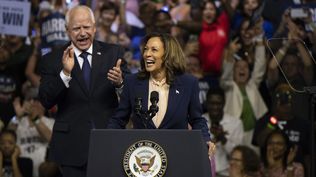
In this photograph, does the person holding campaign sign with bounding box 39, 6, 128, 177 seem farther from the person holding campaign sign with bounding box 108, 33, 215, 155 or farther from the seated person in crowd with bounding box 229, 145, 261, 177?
the seated person in crowd with bounding box 229, 145, 261, 177

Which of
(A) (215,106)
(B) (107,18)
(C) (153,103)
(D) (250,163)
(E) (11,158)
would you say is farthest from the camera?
(B) (107,18)

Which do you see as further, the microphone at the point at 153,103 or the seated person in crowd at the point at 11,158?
the seated person in crowd at the point at 11,158

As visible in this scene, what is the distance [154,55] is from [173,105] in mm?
336

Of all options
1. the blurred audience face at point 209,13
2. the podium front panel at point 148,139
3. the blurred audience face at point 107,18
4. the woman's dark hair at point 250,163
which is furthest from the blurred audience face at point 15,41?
the podium front panel at point 148,139

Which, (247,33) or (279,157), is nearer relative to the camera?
(279,157)

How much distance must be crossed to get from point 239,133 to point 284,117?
512 mm

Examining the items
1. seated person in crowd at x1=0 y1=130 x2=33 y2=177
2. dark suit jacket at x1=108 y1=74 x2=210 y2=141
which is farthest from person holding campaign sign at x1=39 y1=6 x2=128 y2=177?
seated person in crowd at x1=0 y1=130 x2=33 y2=177

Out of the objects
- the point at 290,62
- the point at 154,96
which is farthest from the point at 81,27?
the point at 290,62

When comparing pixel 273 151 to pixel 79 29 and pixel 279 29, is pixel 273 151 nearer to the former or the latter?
pixel 279 29

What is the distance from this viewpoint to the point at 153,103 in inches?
196

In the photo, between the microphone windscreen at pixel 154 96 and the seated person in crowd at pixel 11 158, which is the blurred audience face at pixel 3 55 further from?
the microphone windscreen at pixel 154 96

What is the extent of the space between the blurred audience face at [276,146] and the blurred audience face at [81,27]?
335 centimetres

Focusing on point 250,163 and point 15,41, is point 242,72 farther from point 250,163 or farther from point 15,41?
point 15,41

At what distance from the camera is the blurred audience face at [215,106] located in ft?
30.2
